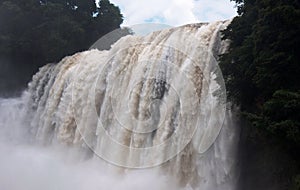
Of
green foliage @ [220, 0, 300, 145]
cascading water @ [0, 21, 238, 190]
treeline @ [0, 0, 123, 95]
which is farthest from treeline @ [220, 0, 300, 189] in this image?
treeline @ [0, 0, 123, 95]

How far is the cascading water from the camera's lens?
8.49 metres

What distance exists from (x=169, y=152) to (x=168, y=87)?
1.60 meters

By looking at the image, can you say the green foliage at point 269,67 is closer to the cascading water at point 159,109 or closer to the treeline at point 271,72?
the treeline at point 271,72

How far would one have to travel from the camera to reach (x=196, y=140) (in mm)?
8672

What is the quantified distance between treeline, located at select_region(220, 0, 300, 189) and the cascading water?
617 millimetres

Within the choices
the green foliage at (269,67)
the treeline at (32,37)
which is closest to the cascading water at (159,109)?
the green foliage at (269,67)

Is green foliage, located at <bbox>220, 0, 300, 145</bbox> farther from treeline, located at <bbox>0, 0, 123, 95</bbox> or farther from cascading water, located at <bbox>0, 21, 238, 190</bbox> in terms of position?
treeline, located at <bbox>0, 0, 123, 95</bbox>

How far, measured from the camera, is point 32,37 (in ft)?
66.8

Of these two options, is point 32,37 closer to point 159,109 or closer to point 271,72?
point 159,109

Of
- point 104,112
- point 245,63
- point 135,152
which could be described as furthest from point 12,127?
point 245,63

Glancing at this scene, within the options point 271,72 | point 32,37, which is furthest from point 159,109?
point 32,37

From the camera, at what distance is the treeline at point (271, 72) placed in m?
6.48

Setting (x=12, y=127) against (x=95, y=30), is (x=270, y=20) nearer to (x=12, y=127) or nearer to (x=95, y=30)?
(x=12, y=127)

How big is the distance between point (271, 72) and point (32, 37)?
15.9 meters
